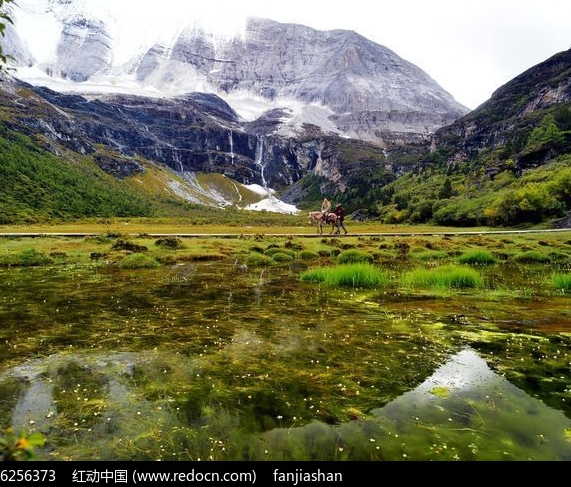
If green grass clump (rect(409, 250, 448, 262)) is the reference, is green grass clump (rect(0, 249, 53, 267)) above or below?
below

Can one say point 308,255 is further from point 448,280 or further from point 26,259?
point 26,259

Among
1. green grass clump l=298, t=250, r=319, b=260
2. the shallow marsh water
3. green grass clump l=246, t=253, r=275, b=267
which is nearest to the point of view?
the shallow marsh water

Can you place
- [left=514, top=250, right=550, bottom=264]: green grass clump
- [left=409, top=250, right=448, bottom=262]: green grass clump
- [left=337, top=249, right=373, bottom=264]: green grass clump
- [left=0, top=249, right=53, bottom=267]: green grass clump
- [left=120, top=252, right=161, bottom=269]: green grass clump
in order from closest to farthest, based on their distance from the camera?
[left=120, top=252, right=161, bottom=269]: green grass clump < [left=0, top=249, right=53, bottom=267]: green grass clump < [left=337, top=249, right=373, bottom=264]: green grass clump < [left=514, top=250, right=550, bottom=264]: green grass clump < [left=409, top=250, right=448, bottom=262]: green grass clump

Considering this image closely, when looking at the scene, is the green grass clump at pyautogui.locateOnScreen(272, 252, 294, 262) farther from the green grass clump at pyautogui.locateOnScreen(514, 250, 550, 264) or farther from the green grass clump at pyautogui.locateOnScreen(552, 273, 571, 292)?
the green grass clump at pyautogui.locateOnScreen(552, 273, 571, 292)

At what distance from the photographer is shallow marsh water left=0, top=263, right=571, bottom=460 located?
7.39 meters

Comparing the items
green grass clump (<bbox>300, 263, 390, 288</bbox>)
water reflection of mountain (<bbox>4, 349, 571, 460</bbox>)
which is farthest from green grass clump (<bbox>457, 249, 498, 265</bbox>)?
water reflection of mountain (<bbox>4, 349, 571, 460</bbox>)

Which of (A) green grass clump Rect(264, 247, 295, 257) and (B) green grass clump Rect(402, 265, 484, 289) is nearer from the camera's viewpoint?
(B) green grass clump Rect(402, 265, 484, 289)

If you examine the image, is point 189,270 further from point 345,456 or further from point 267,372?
point 345,456

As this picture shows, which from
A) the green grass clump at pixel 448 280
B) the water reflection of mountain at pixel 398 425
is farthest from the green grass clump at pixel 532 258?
the water reflection of mountain at pixel 398 425

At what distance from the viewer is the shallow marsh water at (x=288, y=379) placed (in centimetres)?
739

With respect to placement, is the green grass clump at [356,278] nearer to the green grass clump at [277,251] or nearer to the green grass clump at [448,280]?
the green grass clump at [448,280]

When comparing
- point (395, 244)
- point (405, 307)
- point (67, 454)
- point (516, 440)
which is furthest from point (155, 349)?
point (395, 244)

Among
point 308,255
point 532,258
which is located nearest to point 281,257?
point 308,255

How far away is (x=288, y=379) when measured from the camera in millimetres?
10156
